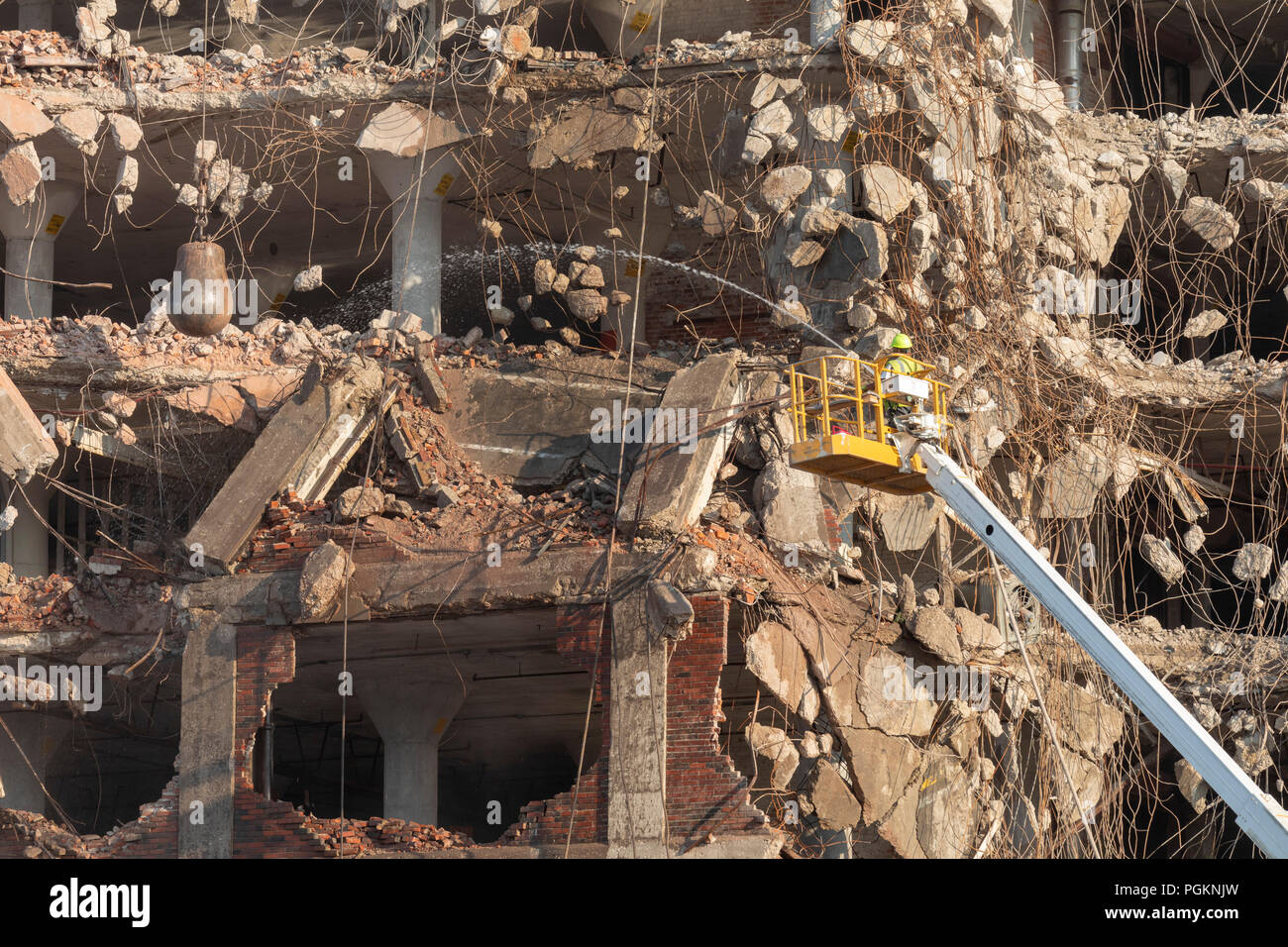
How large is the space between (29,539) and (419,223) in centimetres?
618

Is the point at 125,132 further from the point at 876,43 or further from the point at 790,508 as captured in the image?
the point at 790,508

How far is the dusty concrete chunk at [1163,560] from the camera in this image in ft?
67.3

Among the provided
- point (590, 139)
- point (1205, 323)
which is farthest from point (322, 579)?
point (1205, 323)

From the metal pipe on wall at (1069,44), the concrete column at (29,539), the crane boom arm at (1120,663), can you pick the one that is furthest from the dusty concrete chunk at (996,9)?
the concrete column at (29,539)

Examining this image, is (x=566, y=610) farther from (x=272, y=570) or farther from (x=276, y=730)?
(x=276, y=730)

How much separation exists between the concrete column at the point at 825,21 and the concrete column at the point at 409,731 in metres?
8.38

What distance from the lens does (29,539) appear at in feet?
75.7

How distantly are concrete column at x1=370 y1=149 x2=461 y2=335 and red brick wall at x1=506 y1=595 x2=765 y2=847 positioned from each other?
6.89m

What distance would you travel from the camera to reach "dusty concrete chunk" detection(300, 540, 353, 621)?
1661 centimetres

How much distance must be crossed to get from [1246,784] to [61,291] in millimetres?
19985

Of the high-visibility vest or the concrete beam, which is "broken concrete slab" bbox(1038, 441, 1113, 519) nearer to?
the concrete beam

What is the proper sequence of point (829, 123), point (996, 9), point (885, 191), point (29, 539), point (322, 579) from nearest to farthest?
point (322, 579)
point (885, 191)
point (829, 123)
point (996, 9)
point (29, 539)
